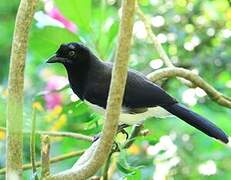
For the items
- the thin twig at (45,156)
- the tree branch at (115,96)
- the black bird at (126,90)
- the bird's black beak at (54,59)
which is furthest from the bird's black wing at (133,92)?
the thin twig at (45,156)

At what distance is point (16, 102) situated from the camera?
0.97 m

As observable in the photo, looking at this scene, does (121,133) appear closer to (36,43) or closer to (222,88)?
(36,43)

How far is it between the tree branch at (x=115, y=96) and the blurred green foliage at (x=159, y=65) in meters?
0.73

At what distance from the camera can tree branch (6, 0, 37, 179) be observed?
957 mm

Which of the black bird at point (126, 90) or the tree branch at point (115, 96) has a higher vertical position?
the tree branch at point (115, 96)

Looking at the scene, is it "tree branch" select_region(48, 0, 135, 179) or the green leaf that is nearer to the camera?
"tree branch" select_region(48, 0, 135, 179)

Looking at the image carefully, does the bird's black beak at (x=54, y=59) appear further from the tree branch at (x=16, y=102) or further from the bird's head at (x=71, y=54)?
the tree branch at (x=16, y=102)

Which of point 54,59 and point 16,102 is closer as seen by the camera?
point 16,102

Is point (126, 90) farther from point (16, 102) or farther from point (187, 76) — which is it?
point (16, 102)

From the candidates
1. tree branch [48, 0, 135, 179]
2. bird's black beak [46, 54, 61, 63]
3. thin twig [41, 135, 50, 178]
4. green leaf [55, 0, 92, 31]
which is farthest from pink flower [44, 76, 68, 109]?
thin twig [41, 135, 50, 178]

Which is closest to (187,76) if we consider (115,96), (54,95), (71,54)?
(71,54)

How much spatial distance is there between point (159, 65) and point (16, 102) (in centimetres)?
158

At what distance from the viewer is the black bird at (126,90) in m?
1.61

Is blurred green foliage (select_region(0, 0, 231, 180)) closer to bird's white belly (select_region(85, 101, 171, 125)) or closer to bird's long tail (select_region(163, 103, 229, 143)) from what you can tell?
bird's white belly (select_region(85, 101, 171, 125))
